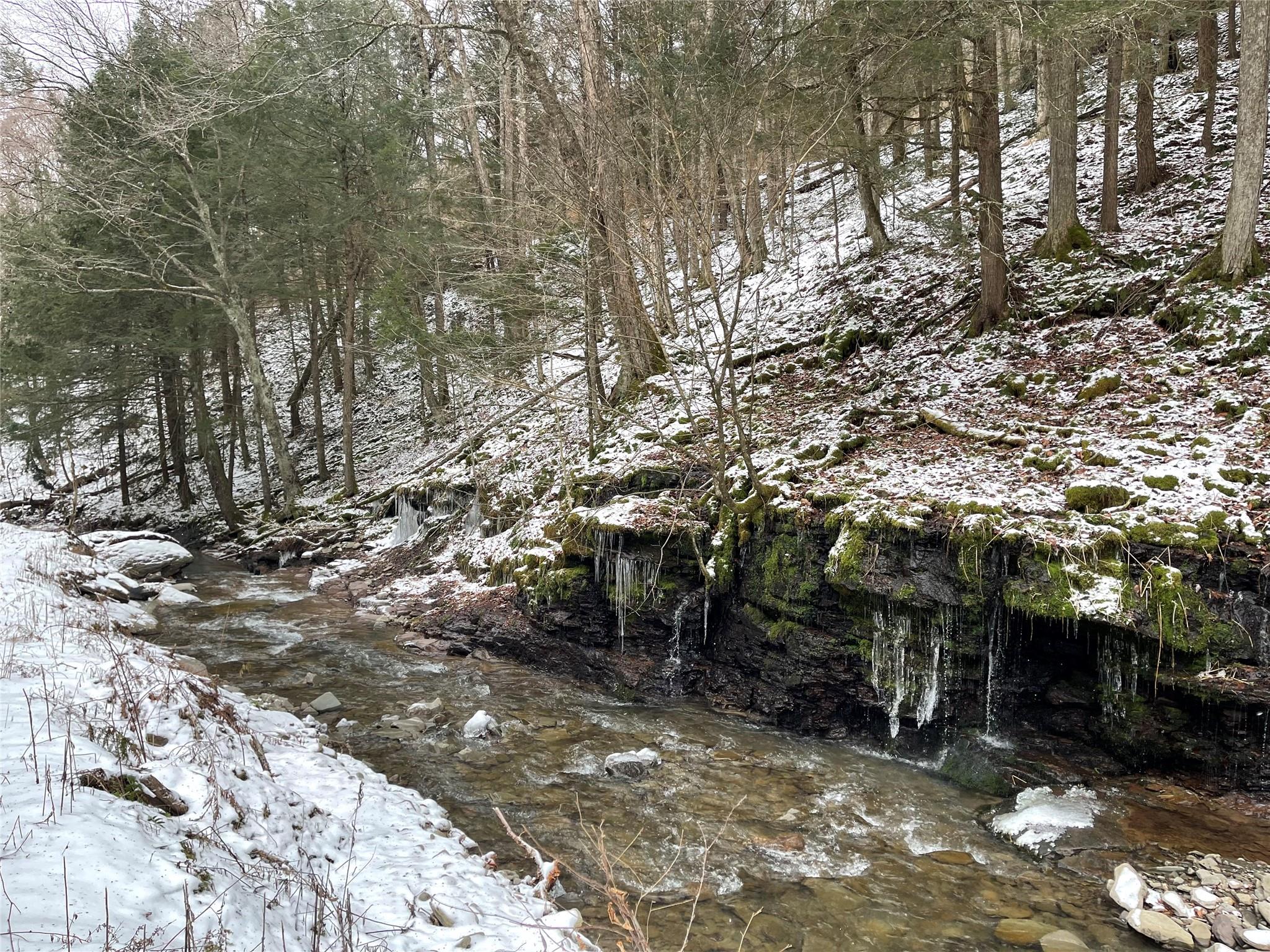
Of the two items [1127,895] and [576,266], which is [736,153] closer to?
[576,266]

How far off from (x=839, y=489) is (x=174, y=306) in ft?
54.2

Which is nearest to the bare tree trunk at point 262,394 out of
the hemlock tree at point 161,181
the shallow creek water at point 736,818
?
the hemlock tree at point 161,181

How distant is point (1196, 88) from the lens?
1333 cm

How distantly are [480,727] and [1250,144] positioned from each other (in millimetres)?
10729

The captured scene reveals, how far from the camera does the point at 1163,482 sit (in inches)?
259

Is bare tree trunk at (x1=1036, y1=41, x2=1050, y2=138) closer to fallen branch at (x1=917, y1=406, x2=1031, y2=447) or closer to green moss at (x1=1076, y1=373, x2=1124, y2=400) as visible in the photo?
green moss at (x1=1076, y1=373, x2=1124, y2=400)

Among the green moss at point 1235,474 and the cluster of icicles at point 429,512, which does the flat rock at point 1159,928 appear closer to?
the green moss at point 1235,474

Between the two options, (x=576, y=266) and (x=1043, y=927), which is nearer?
(x=1043, y=927)

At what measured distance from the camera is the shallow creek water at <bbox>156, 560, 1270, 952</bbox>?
4512 millimetres

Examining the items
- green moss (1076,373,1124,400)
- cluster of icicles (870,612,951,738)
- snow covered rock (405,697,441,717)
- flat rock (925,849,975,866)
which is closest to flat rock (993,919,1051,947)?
flat rock (925,849,975,866)

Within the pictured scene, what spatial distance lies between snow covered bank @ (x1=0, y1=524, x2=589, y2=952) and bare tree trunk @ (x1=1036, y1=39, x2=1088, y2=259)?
1101 centimetres

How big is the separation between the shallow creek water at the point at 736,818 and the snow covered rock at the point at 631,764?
0.31 ft

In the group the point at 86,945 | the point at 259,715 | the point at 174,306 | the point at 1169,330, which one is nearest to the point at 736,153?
the point at 1169,330

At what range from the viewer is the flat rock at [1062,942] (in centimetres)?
422
